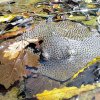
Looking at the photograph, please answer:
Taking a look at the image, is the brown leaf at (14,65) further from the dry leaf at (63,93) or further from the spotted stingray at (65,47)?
the dry leaf at (63,93)

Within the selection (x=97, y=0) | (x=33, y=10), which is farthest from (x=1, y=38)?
(x=97, y=0)

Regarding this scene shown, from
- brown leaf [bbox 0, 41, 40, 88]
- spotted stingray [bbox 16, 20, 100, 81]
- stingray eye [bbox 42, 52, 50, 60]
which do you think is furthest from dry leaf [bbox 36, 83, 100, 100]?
stingray eye [bbox 42, 52, 50, 60]

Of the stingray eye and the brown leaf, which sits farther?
the stingray eye

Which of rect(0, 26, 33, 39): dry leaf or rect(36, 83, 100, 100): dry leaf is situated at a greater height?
rect(0, 26, 33, 39): dry leaf

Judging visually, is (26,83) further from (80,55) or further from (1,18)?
(1,18)

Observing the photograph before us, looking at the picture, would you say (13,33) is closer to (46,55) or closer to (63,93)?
(46,55)

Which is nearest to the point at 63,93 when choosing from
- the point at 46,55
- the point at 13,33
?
the point at 46,55

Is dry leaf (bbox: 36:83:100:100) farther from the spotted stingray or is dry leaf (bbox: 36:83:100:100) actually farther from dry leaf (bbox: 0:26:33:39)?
dry leaf (bbox: 0:26:33:39)
